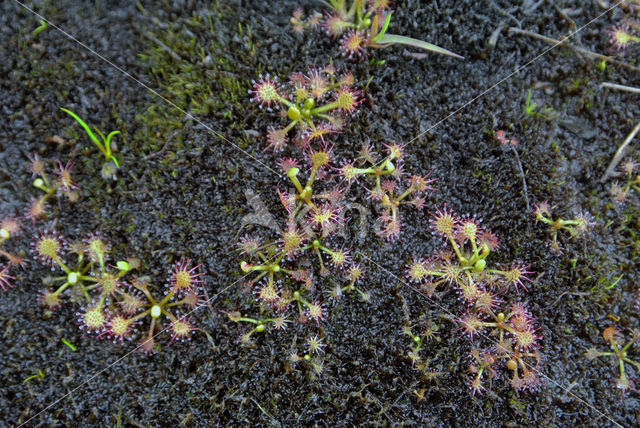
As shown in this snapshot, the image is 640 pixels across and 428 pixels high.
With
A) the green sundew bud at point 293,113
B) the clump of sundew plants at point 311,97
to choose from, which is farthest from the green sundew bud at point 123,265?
the green sundew bud at point 293,113

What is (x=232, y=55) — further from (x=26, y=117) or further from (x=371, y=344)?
(x=371, y=344)

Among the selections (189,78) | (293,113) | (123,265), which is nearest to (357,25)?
(293,113)

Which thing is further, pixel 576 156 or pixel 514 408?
pixel 576 156

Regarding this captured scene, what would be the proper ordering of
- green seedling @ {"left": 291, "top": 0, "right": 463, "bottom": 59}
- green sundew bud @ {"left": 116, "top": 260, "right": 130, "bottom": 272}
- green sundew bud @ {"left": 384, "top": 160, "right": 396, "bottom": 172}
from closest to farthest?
1. green sundew bud @ {"left": 116, "top": 260, "right": 130, "bottom": 272}
2. green sundew bud @ {"left": 384, "top": 160, "right": 396, "bottom": 172}
3. green seedling @ {"left": 291, "top": 0, "right": 463, "bottom": 59}

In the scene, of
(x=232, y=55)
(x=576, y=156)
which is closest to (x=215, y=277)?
(x=232, y=55)

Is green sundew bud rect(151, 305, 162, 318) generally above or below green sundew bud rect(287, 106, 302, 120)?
below

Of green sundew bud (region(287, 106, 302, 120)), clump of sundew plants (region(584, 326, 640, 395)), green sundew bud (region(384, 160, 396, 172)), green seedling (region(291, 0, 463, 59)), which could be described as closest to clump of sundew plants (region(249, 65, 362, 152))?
green sundew bud (region(287, 106, 302, 120))

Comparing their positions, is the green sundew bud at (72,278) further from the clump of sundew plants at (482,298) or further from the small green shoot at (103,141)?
the clump of sundew plants at (482,298)

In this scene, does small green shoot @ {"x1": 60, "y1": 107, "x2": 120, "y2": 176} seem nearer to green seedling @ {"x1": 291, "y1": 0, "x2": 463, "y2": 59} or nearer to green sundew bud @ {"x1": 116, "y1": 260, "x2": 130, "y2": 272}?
green sundew bud @ {"x1": 116, "y1": 260, "x2": 130, "y2": 272}
